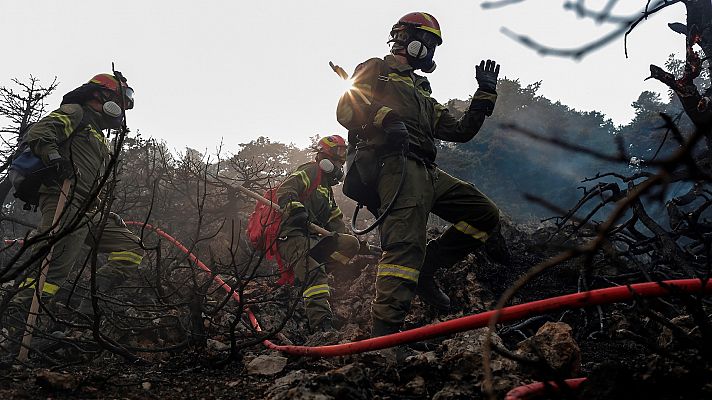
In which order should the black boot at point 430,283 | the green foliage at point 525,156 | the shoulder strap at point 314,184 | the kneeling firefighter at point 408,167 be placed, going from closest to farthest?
the kneeling firefighter at point 408,167, the black boot at point 430,283, the shoulder strap at point 314,184, the green foliage at point 525,156

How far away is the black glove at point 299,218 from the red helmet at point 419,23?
1979 millimetres

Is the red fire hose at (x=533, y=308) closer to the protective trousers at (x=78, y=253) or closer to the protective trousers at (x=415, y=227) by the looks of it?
the protective trousers at (x=415, y=227)

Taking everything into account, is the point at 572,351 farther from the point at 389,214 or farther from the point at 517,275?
the point at 517,275

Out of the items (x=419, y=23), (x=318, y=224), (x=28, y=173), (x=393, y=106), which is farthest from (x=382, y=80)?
(x=28, y=173)

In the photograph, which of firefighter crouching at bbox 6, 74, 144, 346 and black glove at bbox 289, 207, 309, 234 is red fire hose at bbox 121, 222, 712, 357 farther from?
firefighter crouching at bbox 6, 74, 144, 346

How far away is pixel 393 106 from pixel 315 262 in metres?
2.06

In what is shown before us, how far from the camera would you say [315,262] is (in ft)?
15.4

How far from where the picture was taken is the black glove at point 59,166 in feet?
11.9

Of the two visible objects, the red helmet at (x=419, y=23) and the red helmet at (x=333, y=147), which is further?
the red helmet at (x=333, y=147)

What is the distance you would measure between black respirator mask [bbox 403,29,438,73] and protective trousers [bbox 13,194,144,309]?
279 centimetres

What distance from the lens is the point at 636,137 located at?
23.9 m

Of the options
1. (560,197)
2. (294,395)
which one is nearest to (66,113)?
(294,395)

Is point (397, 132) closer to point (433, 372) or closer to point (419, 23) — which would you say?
point (419, 23)

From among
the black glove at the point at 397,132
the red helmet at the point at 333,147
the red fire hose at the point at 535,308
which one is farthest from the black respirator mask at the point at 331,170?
the red fire hose at the point at 535,308
